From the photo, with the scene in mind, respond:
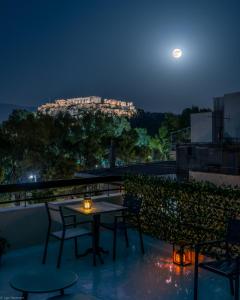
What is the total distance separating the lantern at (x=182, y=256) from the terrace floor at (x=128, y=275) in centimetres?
10

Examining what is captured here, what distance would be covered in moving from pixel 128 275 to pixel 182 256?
85 centimetres

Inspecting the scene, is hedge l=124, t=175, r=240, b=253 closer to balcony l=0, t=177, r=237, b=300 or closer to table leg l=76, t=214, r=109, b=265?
balcony l=0, t=177, r=237, b=300

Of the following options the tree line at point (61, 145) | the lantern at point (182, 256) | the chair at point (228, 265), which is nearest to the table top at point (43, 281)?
the chair at point (228, 265)

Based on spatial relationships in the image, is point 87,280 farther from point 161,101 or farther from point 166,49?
point 161,101

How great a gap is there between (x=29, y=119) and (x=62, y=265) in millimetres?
17527

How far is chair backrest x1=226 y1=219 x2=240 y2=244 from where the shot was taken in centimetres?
412

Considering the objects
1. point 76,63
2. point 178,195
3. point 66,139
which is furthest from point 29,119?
point 178,195

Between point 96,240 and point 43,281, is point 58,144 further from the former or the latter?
point 43,281

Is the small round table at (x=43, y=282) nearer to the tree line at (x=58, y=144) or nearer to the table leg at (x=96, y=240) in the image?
the table leg at (x=96, y=240)

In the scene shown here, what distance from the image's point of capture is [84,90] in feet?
186

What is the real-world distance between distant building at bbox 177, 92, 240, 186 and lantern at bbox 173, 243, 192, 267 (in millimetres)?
8125

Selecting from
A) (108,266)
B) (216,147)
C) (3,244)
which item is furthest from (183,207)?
(216,147)

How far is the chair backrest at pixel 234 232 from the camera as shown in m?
4.12

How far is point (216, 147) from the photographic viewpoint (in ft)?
54.6
